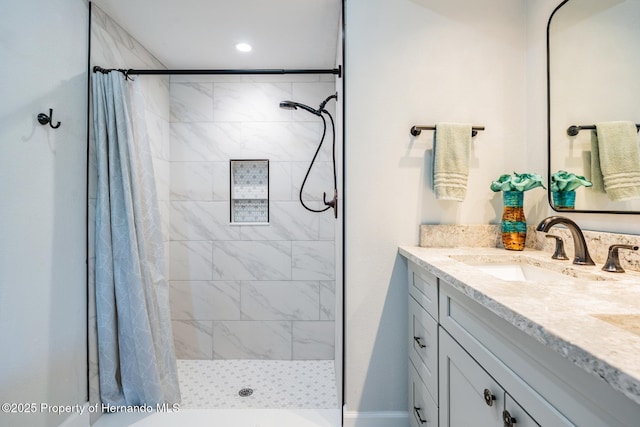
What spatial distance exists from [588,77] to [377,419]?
1.84 m

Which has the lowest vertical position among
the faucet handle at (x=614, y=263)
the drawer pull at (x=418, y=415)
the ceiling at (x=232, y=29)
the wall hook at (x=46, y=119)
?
the drawer pull at (x=418, y=415)

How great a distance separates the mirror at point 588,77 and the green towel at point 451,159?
41 centimetres

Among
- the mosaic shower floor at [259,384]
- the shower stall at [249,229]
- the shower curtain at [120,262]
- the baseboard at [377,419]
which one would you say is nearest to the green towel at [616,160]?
the baseboard at [377,419]

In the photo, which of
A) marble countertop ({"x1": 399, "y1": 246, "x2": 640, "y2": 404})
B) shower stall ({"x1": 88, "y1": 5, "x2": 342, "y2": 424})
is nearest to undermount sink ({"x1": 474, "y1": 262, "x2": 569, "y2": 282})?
A: marble countertop ({"x1": 399, "y1": 246, "x2": 640, "y2": 404})

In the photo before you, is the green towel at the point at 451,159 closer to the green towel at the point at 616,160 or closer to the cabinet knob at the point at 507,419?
the green towel at the point at 616,160

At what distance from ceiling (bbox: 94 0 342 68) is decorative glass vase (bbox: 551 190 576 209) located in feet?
4.98

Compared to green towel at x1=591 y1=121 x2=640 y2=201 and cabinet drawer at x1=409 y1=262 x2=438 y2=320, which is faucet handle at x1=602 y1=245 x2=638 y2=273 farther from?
cabinet drawer at x1=409 y1=262 x2=438 y2=320

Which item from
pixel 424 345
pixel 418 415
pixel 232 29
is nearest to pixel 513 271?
pixel 424 345

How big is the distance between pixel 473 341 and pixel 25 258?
1765 millimetres

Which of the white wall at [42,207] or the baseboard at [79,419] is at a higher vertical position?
the white wall at [42,207]

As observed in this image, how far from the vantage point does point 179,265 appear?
262cm

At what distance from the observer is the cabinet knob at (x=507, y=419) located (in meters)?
0.69

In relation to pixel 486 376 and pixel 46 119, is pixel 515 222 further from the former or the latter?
pixel 46 119

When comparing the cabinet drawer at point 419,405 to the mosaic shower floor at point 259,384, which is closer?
the cabinet drawer at point 419,405
